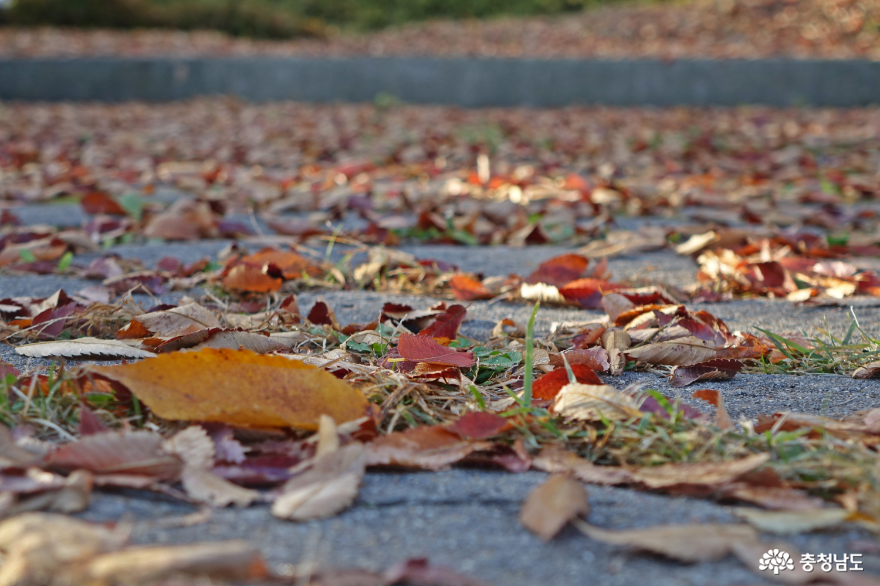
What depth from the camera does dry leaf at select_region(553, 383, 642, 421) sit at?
0.93 meters

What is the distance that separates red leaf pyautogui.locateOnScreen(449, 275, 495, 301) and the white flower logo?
1.05 m

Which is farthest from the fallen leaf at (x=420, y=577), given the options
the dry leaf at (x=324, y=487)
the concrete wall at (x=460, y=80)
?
the concrete wall at (x=460, y=80)

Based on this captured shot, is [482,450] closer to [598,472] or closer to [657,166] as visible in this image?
[598,472]

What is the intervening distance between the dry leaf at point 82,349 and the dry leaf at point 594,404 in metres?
0.64

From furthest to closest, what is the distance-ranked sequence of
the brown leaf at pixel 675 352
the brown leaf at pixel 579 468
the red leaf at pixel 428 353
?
the brown leaf at pixel 675 352 < the red leaf at pixel 428 353 < the brown leaf at pixel 579 468

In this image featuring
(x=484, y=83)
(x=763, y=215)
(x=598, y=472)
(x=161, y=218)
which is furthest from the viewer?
(x=484, y=83)

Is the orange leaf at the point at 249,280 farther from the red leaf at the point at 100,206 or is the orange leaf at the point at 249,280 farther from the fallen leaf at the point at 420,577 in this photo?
the red leaf at the point at 100,206

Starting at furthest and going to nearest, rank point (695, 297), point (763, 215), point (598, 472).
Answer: point (763, 215), point (695, 297), point (598, 472)

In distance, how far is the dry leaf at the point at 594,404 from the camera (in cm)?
93

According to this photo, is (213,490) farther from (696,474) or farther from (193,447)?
(696,474)

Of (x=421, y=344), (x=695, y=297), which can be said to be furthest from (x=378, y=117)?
(x=421, y=344)

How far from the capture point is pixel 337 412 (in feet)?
3.00

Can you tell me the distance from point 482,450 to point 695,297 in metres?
1.00

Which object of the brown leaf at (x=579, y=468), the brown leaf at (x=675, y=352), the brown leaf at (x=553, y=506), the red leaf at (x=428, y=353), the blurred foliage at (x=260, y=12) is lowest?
the brown leaf at (x=675, y=352)
